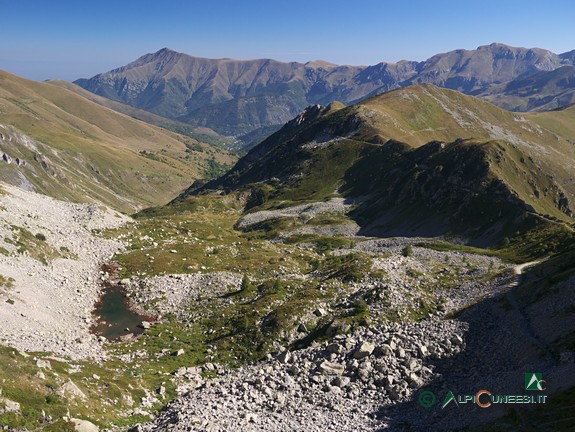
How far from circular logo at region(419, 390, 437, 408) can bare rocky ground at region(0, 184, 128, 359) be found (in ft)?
131

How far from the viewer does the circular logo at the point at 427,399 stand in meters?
41.5

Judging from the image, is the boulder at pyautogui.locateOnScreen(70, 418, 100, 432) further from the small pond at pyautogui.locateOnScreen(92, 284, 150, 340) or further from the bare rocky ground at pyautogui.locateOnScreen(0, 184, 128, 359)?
the small pond at pyautogui.locateOnScreen(92, 284, 150, 340)

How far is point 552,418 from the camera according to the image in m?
32.0

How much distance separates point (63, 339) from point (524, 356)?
56.3 meters

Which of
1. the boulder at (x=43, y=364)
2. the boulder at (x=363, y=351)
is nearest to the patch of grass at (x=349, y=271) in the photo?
the boulder at (x=363, y=351)

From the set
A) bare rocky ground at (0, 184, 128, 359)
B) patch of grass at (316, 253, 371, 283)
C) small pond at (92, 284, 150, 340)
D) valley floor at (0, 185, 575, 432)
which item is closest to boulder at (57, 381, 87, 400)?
valley floor at (0, 185, 575, 432)

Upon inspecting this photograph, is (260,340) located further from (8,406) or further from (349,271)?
(8,406)

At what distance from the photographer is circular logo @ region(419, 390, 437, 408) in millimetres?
41516

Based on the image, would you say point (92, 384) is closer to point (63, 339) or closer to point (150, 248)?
point (63, 339)

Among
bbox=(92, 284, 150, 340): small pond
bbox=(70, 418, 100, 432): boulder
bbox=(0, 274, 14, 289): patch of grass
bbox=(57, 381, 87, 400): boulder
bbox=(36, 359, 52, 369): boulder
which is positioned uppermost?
bbox=(0, 274, 14, 289): patch of grass

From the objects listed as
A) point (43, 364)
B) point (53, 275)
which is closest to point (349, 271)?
point (43, 364)

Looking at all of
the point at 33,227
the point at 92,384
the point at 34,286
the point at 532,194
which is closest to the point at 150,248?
the point at 33,227

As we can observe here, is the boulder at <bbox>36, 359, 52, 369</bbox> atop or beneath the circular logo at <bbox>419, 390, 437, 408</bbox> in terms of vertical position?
atop

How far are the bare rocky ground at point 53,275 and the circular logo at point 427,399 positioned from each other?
39.8 metres
